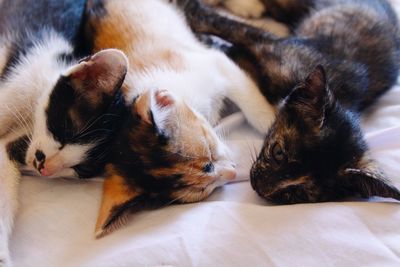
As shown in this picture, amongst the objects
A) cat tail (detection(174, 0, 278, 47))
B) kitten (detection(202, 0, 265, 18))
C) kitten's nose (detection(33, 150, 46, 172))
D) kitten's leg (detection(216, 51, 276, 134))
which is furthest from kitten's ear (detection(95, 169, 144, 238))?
kitten (detection(202, 0, 265, 18))

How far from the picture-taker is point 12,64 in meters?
1.40

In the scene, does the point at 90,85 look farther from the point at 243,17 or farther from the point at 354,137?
the point at 243,17

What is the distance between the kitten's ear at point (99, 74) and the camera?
113 centimetres

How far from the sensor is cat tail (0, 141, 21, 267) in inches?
40.6

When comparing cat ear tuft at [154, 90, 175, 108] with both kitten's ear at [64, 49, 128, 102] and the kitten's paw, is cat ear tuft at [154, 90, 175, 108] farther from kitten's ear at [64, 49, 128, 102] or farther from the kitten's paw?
the kitten's paw

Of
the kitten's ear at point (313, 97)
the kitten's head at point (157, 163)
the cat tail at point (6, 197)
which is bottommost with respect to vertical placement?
the cat tail at point (6, 197)

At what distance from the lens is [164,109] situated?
1195 millimetres

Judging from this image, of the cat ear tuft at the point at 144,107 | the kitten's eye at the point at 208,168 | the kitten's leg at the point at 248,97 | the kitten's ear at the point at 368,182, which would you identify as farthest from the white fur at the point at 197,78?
the kitten's ear at the point at 368,182

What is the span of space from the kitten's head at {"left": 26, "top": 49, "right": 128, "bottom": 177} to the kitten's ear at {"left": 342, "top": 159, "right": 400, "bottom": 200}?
0.63m

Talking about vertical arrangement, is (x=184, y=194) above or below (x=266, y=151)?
below

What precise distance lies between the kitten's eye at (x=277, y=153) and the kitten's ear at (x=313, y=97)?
0.10m

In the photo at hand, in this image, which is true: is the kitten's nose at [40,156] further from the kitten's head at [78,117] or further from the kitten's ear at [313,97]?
the kitten's ear at [313,97]

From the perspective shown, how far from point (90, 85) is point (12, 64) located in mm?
399

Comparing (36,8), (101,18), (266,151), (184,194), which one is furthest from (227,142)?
(36,8)
